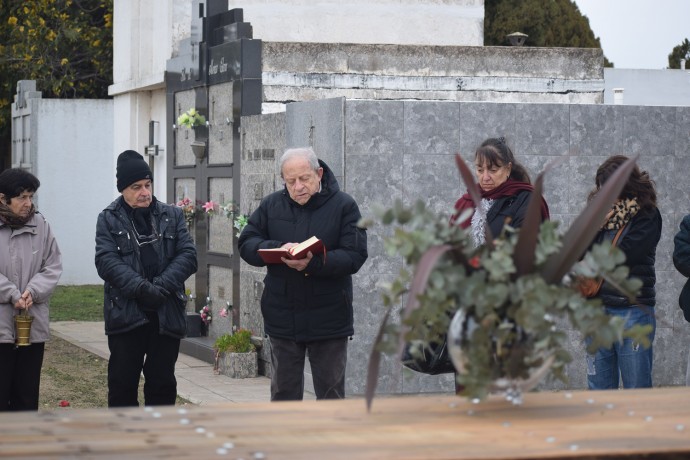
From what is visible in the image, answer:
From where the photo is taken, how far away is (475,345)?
401 cm

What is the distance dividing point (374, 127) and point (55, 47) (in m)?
18.2

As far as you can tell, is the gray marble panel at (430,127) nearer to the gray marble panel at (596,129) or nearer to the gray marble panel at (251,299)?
the gray marble panel at (596,129)

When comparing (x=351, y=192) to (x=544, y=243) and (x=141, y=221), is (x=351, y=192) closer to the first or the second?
(x=141, y=221)

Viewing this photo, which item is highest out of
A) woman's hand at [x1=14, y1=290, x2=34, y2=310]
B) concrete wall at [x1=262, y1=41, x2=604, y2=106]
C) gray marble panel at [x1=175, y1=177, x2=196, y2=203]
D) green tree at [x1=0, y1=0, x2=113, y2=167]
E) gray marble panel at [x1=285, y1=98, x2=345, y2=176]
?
green tree at [x1=0, y1=0, x2=113, y2=167]

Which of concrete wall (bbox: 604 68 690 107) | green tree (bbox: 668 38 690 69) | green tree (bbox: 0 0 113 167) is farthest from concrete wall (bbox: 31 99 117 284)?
green tree (bbox: 668 38 690 69)

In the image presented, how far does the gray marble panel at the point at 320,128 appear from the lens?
974 cm

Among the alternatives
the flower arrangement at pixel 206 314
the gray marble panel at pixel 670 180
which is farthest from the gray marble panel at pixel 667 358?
the flower arrangement at pixel 206 314

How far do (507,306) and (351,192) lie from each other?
5.70m

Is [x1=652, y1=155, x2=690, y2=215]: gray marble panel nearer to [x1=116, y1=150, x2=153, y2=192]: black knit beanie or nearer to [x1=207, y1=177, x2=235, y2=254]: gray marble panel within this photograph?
[x1=207, y1=177, x2=235, y2=254]: gray marble panel

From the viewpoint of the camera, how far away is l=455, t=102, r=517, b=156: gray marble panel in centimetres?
989

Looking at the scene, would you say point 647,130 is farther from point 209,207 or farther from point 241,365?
point 209,207

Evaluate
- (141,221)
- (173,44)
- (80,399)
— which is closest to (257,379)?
(80,399)

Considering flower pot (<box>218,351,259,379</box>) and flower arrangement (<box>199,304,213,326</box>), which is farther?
flower arrangement (<box>199,304,213,326</box>)

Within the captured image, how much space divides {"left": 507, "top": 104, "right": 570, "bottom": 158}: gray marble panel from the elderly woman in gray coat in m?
4.00
